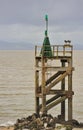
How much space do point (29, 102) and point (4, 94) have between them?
267 inches

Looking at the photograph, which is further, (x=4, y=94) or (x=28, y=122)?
(x=4, y=94)

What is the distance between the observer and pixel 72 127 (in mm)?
31281

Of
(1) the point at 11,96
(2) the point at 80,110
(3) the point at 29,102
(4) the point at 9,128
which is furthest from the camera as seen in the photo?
(1) the point at 11,96

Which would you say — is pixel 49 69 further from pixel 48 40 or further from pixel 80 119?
pixel 80 119

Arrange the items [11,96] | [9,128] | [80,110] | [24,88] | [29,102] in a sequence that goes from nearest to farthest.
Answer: [9,128]
[80,110]
[29,102]
[11,96]
[24,88]

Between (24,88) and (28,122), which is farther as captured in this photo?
(24,88)

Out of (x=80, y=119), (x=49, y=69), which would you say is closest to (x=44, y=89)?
(x=49, y=69)

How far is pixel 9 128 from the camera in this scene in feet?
106

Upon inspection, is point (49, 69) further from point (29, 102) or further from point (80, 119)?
point (29, 102)

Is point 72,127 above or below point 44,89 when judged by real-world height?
below

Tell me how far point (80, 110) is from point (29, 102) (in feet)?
21.1

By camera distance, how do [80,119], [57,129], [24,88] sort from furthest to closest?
[24,88] < [80,119] < [57,129]

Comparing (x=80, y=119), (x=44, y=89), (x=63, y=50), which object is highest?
(x=63, y=50)

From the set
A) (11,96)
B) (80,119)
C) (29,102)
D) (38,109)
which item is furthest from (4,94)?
(38,109)
